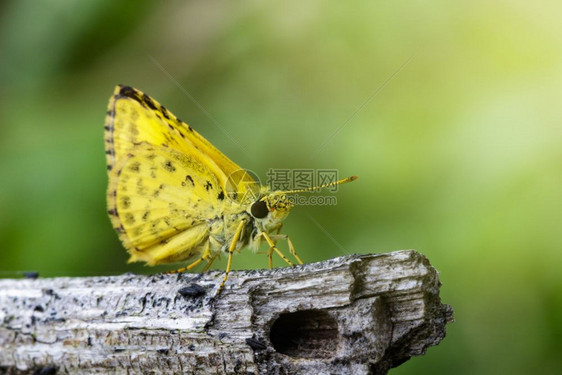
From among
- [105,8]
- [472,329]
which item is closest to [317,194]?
[472,329]

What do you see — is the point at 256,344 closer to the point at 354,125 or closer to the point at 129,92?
the point at 129,92

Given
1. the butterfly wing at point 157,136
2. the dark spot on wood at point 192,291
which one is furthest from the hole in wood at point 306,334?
the butterfly wing at point 157,136

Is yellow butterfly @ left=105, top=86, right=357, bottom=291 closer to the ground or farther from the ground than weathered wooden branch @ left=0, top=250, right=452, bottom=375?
farther from the ground

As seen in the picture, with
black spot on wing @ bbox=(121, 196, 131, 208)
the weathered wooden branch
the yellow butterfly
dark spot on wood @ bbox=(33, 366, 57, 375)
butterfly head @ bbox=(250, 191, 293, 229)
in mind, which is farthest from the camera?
black spot on wing @ bbox=(121, 196, 131, 208)

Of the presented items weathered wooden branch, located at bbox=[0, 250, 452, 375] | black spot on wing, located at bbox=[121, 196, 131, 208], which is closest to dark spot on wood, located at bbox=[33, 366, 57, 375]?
weathered wooden branch, located at bbox=[0, 250, 452, 375]

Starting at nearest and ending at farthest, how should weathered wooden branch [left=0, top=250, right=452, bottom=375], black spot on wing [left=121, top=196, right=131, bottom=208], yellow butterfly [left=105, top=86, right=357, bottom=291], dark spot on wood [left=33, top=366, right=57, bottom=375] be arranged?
weathered wooden branch [left=0, top=250, right=452, bottom=375] < dark spot on wood [left=33, top=366, right=57, bottom=375] < yellow butterfly [left=105, top=86, right=357, bottom=291] < black spot on wing [left=121, top=196, right=131, bottom=208]

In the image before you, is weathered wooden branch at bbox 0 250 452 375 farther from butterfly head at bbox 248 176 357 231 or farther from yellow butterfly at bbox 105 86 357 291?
yellow butterfly at bbox 105 86 357 291

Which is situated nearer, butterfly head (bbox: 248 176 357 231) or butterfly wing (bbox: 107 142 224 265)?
butterfly head (bbox: 248 176 357 231)
